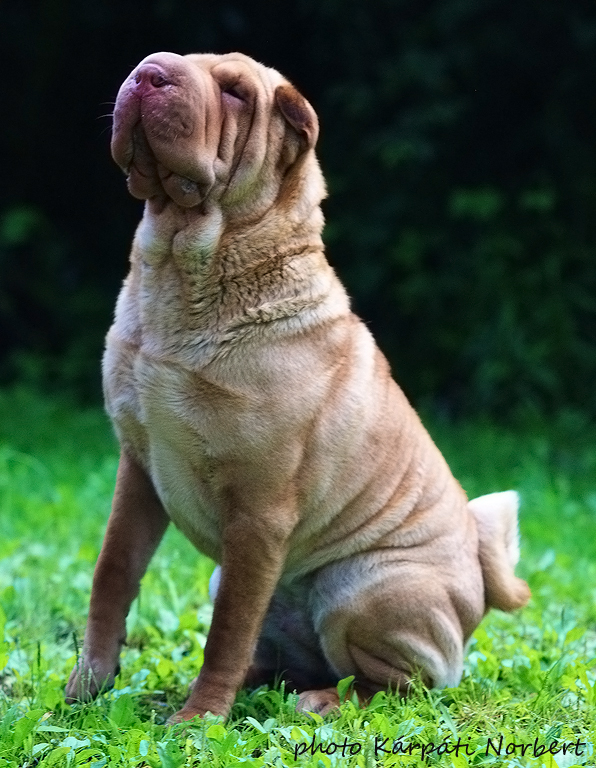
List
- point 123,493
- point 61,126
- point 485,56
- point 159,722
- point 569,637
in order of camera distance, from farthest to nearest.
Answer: point 61,126 → point 485,56 → point 569,637 → point 123,493 → point 159,722

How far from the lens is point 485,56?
828 cm

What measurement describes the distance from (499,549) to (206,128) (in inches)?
61.2

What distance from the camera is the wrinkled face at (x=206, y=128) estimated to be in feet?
8.33

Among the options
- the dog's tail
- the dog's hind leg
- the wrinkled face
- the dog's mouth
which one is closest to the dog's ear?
the wrinkled face

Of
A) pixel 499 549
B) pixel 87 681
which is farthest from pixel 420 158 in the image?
pixel 87 681

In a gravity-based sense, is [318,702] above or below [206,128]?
below

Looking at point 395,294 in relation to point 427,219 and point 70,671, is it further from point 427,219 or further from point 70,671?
point 70,671

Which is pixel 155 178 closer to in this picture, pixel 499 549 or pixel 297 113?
pixel 297 113

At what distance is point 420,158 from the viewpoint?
322 inches

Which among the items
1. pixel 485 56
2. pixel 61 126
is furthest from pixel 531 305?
pixel 61 126

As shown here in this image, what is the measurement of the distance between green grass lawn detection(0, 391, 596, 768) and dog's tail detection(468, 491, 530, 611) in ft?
0.71

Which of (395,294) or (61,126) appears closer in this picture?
(395,294)

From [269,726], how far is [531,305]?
624 centimetres

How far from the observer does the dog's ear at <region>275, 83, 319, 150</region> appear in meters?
2.73
